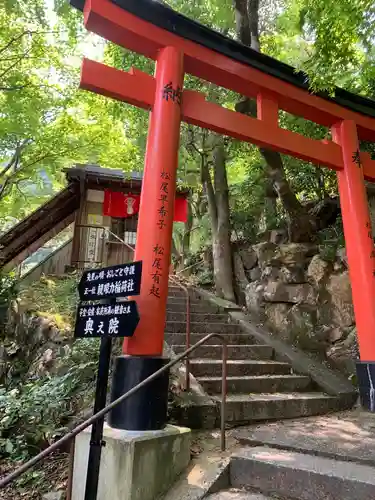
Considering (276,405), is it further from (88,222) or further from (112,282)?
(88,222)

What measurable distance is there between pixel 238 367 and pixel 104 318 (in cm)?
307

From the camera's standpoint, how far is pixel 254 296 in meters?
8.45

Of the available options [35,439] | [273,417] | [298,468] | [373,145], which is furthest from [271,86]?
[35,439]

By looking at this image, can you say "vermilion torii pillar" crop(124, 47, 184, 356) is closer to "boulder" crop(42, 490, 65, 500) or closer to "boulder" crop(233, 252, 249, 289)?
"boulder" crop(42, 490, 65, 500)

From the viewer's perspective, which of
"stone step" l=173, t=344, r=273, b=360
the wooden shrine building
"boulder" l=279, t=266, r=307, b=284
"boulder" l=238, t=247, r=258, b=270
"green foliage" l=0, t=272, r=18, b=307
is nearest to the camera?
"stone step" l=173, t=344, r=273, b=360

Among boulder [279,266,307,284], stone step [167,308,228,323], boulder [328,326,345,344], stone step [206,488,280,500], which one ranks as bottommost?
stone step [206,488,280,500]

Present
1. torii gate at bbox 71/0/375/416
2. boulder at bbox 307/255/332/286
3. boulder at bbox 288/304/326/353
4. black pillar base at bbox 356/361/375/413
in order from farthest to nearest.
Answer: boulder at bbox 307/255/332/286 < boulder at bbox 288/304/326/353 < black pillar base at bbox 356/361/375/413 < torii gate at bbox 71/0/375/416

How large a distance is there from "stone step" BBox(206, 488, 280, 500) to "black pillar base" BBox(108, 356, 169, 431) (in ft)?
2.31

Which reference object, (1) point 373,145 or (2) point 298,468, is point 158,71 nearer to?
(2) point 298,468

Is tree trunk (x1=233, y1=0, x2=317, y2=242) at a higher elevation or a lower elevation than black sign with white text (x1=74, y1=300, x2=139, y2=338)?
higher

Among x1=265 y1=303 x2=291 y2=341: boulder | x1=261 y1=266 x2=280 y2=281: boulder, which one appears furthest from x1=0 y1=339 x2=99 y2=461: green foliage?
x1=261 y1=266 x2=280 y2=281: boulder

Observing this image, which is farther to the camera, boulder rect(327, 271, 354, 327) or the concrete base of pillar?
boulder rect(327, 271, 354, 327)

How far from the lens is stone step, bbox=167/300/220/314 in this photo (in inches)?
301

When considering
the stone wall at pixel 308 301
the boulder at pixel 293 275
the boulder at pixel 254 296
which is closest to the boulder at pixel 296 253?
the stone wall at pixel 308 301
